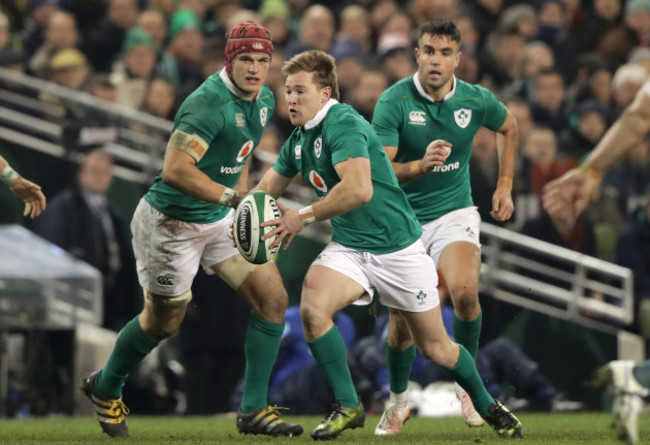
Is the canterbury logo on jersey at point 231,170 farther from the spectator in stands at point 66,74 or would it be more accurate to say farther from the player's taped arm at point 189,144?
the spectator in stands at point 66,74

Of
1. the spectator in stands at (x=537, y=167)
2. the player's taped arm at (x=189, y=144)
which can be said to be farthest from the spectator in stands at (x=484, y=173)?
the player's taped arm at (x=189, y=144)

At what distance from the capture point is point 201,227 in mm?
7520

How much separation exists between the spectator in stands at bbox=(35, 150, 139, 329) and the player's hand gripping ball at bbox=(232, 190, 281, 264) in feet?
14.8

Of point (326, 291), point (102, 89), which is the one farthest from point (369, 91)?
point (326, 291)

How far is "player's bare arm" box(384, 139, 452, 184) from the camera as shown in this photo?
24.0ft

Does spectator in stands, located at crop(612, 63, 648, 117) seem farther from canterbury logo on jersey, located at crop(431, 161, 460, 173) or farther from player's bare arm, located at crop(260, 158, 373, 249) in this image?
player's bare arm, located at crop(260, 158, 373, 249)

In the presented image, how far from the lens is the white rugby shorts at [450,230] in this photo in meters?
8.02

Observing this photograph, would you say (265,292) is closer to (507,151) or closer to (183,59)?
(507,151)

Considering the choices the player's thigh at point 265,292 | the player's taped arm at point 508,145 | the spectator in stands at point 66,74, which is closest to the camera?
the player's thigh at point 265,292

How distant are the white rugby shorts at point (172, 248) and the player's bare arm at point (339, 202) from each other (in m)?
1.01

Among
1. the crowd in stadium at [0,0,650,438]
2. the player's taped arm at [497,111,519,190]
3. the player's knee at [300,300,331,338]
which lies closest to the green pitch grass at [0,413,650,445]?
the player's knee at [300,300,331,338]

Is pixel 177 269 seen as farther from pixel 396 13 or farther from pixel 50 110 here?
pixel 396 13

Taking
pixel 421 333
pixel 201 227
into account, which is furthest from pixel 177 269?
pixel 421 333

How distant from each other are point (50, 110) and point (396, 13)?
4.29 metres
